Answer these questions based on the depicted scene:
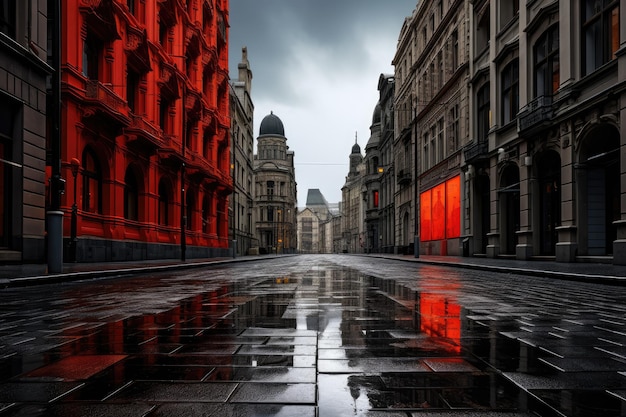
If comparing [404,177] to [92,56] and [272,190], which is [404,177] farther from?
[272,190]

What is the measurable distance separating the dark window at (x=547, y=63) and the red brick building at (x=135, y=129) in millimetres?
17094

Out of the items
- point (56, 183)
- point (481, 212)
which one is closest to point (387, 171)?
point (481, 212)

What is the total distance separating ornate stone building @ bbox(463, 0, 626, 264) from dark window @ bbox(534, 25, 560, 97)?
→ 0.14 feet

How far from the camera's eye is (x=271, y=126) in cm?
10300

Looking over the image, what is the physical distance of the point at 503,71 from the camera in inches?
971

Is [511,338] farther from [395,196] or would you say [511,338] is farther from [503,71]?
[395,196]

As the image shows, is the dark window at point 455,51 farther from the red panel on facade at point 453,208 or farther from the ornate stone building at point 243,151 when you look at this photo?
the ornate stone building at point 243,151

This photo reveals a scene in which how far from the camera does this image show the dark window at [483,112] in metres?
27.1

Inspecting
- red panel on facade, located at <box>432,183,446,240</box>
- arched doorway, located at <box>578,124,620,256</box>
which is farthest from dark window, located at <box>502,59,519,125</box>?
red panel on facade, located at <box>432,183,446,240</box>

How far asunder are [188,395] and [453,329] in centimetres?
273

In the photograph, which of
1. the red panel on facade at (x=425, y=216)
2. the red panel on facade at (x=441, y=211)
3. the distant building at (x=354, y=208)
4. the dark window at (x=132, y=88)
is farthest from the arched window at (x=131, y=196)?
the distant building at (x=354, y=208)

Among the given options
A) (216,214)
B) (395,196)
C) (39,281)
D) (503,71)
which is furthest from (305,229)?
(39,281)

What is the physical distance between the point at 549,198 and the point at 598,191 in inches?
114

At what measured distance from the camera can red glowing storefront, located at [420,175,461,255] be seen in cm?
3062
